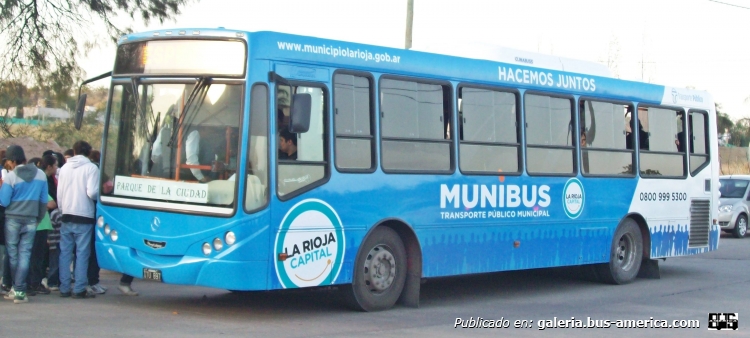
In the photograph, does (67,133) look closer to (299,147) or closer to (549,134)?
(549,134)

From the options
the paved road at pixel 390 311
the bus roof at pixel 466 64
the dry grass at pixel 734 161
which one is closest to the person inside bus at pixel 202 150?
the bus roof at pixel 466 64

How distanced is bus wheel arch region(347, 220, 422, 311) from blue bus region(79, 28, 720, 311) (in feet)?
0.06

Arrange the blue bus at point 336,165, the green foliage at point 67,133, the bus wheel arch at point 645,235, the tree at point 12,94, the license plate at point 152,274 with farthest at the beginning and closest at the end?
the green foliage at point 67,133, the tree at point 12,94, the bus wheel arch at point 645,235, the license plate at point 152,274, the blue bus at point 336,165

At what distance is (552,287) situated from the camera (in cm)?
1362

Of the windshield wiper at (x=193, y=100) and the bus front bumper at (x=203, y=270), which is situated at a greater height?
the windshield wiper at (x=193, y=100)

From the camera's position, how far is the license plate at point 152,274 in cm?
919

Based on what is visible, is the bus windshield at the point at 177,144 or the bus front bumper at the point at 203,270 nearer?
the bus front bumper at the point at 203,270

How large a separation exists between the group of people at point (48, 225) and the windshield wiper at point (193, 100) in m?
1.60

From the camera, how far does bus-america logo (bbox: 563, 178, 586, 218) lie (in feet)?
41.5

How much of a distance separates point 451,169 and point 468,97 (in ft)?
3.20

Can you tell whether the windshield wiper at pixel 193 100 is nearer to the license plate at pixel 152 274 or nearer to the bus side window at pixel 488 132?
the license plate at pixel 152 274

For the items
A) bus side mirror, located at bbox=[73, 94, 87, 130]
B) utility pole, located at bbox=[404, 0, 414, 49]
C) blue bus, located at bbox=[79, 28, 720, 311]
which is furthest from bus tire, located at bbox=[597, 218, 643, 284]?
utility pole, located at bbox=[404, 0, 414, 49]

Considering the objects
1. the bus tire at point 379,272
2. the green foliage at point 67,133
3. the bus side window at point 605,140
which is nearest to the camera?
the bus tire at point 379,272

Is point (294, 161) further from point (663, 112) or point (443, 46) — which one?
point (663, 112)
